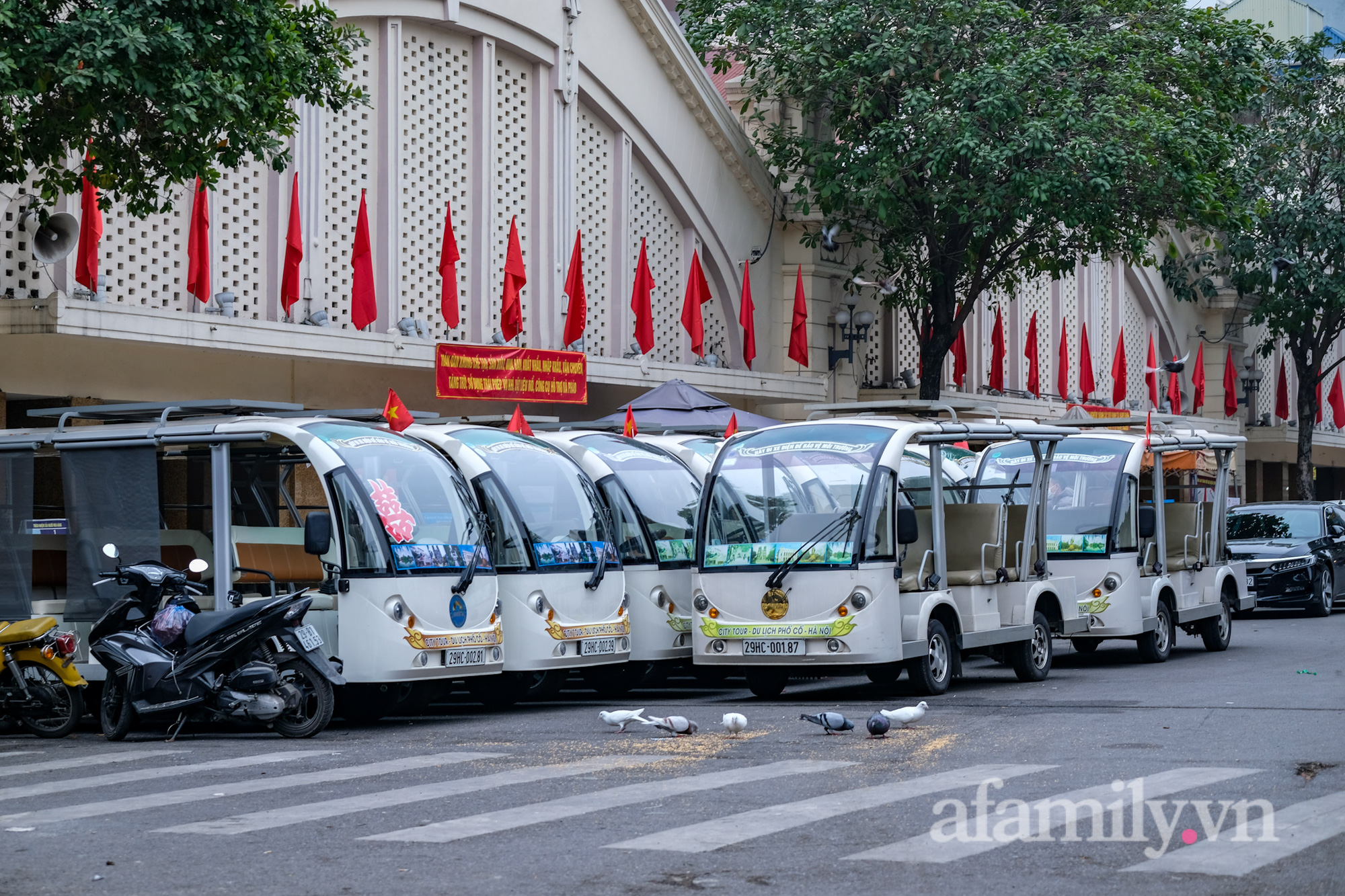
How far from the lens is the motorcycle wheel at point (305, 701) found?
12.4 meters

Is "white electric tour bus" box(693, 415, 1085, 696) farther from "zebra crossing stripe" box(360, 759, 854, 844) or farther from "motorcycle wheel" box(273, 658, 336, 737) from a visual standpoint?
"zebra crossing stripe" box(360, 759, 854, 844)

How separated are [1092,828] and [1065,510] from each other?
10519 mm

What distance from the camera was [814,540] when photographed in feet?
47.1

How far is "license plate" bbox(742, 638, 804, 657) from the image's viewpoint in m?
14.2

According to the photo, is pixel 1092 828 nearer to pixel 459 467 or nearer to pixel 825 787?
pixel 825 787

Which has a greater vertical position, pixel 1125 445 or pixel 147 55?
pixel 147 55

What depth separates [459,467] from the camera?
575 inches

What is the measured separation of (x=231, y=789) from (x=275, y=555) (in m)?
5.53

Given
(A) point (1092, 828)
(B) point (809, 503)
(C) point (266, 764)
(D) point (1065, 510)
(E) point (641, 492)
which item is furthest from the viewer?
→ (D) point (1065, 510)

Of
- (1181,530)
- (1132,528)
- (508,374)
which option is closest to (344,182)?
(508,374)

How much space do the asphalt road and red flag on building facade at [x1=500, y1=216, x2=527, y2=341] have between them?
36.3ft

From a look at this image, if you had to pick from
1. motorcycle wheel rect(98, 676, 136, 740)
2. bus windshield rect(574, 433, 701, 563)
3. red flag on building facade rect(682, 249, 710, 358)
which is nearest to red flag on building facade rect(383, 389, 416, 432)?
bus windshield rect(574, 433, 701, 563)

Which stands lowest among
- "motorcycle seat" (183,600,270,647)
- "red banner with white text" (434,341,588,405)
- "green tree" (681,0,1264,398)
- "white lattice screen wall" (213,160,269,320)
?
"motorcycle seat" (183,600,270,647)

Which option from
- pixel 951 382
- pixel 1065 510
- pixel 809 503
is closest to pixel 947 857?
pixel 809 503
